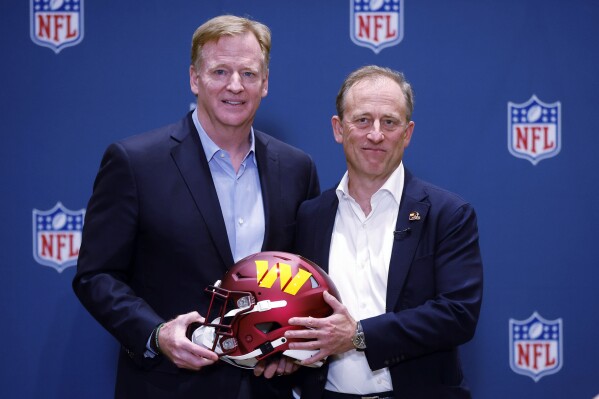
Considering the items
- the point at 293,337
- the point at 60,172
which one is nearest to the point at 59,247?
the point at 60,172

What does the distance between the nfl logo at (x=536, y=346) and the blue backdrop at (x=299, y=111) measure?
130 millimetres

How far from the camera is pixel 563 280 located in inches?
132

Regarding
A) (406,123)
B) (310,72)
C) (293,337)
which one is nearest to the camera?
(293,337)

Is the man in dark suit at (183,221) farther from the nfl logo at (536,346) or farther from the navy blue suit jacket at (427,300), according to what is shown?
the nfl logo at (536,346)

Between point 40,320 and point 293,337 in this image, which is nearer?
point 293,337

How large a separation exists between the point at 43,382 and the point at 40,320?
0.29 m

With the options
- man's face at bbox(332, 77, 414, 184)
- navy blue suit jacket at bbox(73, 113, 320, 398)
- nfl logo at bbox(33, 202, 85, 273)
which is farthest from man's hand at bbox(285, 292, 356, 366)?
nfl logo at bbox(33, 202, 85, 273)

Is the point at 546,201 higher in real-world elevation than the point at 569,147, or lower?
lower

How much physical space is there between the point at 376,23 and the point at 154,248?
1556 millimetres

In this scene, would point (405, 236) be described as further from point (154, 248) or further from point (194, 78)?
point (194, 78)

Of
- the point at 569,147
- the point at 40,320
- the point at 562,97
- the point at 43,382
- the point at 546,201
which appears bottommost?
the point at 43,382

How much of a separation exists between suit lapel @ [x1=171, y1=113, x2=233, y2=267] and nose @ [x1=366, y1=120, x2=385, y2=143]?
0.54 metres

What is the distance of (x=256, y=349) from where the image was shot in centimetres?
205

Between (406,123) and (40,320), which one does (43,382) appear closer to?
(40,320)
